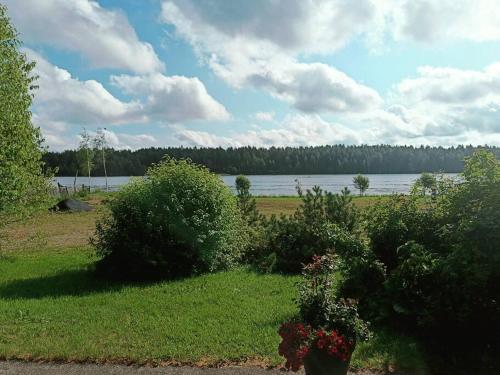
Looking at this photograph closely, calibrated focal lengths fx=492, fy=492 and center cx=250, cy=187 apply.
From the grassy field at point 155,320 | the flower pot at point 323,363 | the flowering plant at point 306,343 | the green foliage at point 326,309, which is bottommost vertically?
the grassy field at point 155,320

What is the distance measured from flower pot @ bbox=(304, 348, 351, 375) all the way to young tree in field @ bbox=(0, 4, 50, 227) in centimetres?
709

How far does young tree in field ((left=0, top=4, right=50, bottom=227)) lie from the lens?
9.24 meters

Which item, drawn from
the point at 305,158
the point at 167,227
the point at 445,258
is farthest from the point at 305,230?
the point at 305,158

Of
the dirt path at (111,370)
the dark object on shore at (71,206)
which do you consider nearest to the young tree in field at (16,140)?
the dirt path at (111,370)

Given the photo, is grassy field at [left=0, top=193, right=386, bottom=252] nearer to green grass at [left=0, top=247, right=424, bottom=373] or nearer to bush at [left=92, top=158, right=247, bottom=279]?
bush at [left=92, top=158, right=247, bottom=279]

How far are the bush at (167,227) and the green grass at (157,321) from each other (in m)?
0.51

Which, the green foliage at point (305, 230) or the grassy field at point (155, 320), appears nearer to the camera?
the grassy field at point (155, 320)

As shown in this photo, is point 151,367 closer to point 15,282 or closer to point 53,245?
point 15,282

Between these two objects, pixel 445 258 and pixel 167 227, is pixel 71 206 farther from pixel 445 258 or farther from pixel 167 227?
pixel 445 258

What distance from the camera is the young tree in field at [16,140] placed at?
924 cm

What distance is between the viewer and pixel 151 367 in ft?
17.6

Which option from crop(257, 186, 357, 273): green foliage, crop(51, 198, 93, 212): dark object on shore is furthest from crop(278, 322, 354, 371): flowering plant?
crop(51, 198, 93, 212): dark object on shore

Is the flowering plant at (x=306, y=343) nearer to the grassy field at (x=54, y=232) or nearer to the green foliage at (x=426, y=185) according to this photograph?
the green foliage at (x=426, y=185)

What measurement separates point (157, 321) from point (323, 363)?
132 inches
